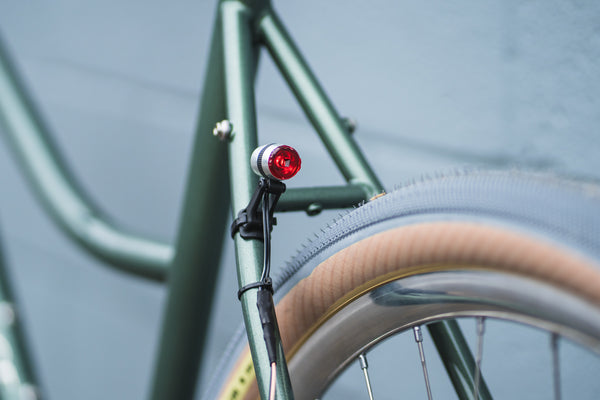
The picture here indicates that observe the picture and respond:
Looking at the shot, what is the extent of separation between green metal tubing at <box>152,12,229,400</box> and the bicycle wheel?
0.14 m

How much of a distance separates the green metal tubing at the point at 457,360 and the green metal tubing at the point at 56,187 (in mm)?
314

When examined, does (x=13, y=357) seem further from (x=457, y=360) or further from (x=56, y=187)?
(x=457, y=360)

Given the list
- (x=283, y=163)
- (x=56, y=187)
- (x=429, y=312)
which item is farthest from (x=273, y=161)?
(x=56, y=187)

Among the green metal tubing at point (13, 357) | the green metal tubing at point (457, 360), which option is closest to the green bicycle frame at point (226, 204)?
the green metal tubing at point (457, 360)

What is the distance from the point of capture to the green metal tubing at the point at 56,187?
1.96ft

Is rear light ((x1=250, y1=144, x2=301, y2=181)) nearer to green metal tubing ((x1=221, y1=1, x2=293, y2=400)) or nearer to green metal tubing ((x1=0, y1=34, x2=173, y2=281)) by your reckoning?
green metal tubing ((x1=221, y1=1, x2=293, y2=400))

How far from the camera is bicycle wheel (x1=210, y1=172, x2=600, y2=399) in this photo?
0.22 m

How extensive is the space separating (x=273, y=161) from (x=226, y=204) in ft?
0.58

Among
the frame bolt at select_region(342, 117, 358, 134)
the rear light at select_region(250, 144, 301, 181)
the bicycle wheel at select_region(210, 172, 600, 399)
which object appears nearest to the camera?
the bicycle wheel at select_region(210, 172, 600, 399)

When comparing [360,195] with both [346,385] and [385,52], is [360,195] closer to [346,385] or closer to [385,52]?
[385,52]

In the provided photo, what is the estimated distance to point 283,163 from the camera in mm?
324

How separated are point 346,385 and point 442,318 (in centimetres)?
51

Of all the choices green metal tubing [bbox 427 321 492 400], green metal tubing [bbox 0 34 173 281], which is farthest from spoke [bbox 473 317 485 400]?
green metal tubing [bbox 0 34 173 281]

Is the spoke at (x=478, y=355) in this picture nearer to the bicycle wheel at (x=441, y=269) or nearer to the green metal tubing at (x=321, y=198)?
the bicycle wheel at (x=441, y=269)
